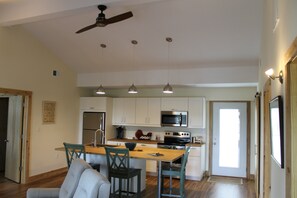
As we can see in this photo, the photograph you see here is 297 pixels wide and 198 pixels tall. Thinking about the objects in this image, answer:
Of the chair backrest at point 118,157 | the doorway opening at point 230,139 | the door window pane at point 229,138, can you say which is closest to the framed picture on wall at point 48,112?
the chair backrest at point 118,157

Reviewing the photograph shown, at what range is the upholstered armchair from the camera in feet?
8.99

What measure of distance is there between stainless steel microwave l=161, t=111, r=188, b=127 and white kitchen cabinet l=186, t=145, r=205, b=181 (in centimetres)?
70

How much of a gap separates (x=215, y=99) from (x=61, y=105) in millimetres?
3968

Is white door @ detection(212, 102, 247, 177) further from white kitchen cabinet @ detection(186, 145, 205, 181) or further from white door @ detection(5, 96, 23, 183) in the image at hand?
white door @ detection(5, 96, 23, 183)

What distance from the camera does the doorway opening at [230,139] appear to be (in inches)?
275

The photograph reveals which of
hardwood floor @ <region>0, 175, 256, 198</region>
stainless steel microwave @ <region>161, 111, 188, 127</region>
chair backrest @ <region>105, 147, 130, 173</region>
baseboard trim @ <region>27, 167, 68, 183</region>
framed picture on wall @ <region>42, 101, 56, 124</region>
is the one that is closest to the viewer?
chair backrest @ <region>105, 147, 130, 173</region>

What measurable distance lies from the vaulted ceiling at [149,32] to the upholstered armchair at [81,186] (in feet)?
7.25

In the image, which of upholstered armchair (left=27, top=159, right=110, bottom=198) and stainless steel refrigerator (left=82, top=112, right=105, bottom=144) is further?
stainless steel refrigerator (left=82, top=112, right=105, bottom=144)

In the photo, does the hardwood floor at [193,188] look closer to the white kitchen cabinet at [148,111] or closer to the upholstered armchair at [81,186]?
the white kitchen cabinet at [148,111]

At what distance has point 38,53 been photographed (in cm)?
641

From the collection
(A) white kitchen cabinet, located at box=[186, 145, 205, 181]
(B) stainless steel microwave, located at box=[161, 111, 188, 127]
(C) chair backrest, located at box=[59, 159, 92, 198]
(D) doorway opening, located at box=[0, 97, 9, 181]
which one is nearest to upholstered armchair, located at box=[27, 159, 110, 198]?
(C) chair backrest, located at box=[59, 159, 92, 198]

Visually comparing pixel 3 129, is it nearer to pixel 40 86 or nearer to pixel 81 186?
pixel 40 86

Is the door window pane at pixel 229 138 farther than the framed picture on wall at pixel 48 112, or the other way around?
the door window pane at pixel 229 138

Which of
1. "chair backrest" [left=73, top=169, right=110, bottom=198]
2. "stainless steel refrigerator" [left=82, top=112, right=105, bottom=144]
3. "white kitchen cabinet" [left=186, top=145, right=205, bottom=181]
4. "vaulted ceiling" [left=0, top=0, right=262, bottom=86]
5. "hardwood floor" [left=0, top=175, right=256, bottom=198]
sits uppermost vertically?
"vaulted ceiling" [left=0, top=0, right=262, bottom=86]
